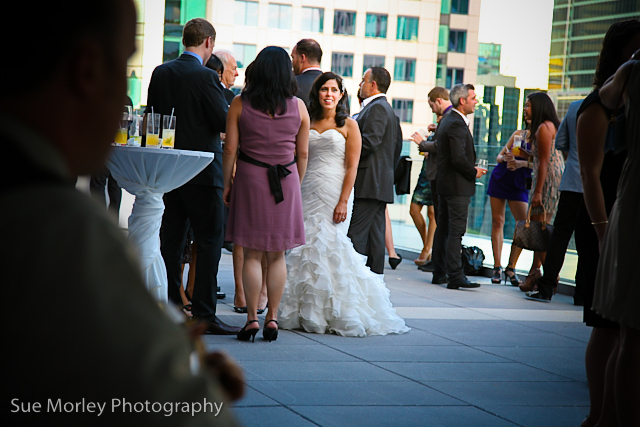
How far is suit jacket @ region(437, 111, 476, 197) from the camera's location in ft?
26.9

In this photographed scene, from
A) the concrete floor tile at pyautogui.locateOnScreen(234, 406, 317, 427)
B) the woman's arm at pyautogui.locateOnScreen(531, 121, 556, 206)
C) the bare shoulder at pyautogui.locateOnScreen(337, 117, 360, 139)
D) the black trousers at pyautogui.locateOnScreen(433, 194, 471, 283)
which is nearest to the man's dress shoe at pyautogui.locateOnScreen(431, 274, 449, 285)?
the black trousers at pyautogui.locateOnScreen(433, 194, 471, 283)

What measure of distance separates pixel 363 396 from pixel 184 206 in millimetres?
2241

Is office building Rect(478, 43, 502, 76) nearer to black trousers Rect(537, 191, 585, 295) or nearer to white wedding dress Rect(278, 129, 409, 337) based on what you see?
black trousers Rect(537, 191, 585, 295)

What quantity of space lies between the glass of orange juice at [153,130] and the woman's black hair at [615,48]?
270cm

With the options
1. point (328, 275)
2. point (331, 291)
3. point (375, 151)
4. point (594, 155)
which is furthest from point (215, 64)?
point (594, 155)

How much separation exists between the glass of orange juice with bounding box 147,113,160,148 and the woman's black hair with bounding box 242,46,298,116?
70 cm

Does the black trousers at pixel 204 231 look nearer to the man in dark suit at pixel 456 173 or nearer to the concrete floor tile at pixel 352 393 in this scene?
the concrete floor tile at pixel 352 393

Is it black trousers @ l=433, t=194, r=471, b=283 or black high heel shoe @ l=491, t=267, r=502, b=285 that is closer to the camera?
black trousers @ l=433, t=194, r=471, b=283

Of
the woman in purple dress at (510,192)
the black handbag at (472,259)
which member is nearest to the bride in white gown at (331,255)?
the woman in purple dress at (510,192)

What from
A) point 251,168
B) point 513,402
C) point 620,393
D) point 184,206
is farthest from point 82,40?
point 184,206

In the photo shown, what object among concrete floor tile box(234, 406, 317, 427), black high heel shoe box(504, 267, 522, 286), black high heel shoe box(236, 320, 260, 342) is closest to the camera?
concrete floor tile box(234, 406, 317, 427)

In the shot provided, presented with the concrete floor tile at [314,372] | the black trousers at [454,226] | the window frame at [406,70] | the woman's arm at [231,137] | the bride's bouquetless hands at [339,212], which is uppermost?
the window frame at [406,70]

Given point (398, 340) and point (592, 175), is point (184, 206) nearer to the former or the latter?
point (398, 340)

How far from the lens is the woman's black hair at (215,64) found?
6.52 m
